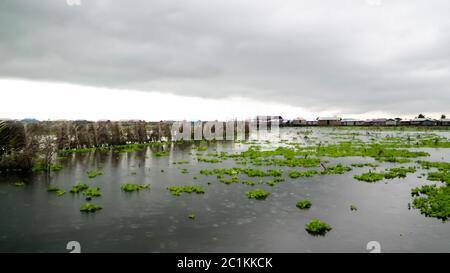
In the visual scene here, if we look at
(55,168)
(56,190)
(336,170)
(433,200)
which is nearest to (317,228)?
Answer: (433,200)

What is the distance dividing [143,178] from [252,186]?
11.1m

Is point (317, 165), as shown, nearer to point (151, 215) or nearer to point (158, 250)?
point (151, 215)

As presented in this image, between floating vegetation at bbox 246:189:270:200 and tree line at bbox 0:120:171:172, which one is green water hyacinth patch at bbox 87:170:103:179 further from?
floating vegetation at bbox 246:189:270:200

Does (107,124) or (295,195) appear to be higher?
(107,124)

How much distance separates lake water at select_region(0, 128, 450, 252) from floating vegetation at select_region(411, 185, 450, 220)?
0.76 meters

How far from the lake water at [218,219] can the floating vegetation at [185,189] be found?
1.69 ft

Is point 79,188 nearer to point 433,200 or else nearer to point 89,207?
point 89,207

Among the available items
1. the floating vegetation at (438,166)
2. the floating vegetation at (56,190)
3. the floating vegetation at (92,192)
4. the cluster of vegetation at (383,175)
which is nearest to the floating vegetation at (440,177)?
the cluster of vegetation at (383,175)

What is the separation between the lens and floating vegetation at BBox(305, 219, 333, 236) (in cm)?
1538

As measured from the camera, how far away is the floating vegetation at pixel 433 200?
703 inches

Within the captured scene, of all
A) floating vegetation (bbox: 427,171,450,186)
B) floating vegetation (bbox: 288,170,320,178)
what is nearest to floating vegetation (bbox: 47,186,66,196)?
floating vegetation (bbox: 288,170,320,178)

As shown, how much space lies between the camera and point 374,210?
1880cm

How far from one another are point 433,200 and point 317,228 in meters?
10.3
